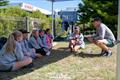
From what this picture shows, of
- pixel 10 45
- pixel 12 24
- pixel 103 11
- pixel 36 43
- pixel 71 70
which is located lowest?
pixel 71 70

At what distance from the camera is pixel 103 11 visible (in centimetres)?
2238

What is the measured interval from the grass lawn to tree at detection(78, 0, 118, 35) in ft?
36.3

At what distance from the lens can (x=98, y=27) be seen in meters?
10.7

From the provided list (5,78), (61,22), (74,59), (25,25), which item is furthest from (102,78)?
(61,22)

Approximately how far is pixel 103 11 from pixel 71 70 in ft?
46.6

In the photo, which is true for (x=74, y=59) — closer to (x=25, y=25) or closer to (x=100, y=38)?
(x=100, y=38)

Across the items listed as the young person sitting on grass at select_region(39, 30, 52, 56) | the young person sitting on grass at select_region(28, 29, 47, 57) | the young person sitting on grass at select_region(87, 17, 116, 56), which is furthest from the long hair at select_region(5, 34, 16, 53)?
the young person sitting on grass at select_region(39, 30, 52, 56)

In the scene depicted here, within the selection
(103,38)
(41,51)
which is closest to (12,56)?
(41,51)

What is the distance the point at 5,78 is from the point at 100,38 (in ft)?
13.1

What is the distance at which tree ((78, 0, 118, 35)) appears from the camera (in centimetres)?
2169

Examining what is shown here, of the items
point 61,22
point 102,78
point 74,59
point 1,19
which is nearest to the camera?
point 102,78

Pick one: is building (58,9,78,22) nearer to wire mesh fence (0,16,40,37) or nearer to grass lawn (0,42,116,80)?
wire mesh fence (0,16,40,37)

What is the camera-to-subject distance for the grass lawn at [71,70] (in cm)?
776

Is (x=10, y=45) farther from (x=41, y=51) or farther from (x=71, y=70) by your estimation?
(x=41, y=51)
